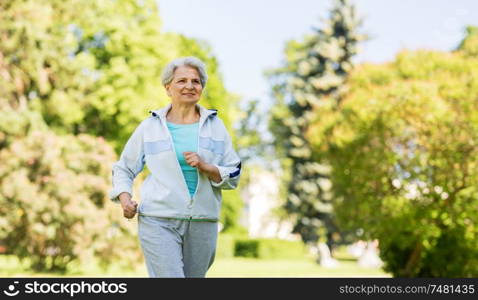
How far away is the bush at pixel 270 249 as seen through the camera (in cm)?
4262

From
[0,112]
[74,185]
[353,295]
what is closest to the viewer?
[353,295]

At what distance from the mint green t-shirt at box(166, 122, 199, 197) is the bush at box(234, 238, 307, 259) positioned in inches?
1495

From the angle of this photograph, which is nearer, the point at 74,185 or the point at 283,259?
the point at 74,185

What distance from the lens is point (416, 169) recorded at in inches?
687

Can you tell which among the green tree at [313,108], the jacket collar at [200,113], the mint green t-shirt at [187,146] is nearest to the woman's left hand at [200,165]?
the mint green t-shirt at [187,146]

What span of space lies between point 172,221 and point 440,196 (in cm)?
Answer: 1300

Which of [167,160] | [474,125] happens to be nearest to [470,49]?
[474,125]

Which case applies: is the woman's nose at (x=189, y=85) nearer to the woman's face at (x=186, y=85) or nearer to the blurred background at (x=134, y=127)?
the woman's face at (x=186, y=85)

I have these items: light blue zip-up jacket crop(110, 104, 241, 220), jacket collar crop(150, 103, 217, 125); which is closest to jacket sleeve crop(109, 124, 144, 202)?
light blue zip-up jacket crop(110, 104, 241, 220)

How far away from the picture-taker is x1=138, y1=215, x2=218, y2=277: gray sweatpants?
15.8 ft

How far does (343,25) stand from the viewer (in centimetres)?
4075

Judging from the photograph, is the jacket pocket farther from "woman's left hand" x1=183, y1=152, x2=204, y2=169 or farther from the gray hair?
the gray hair

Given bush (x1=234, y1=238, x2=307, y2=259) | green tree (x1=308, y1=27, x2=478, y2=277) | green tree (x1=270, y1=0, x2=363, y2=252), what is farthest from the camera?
bush (x1=234, y1=238, x2=307, y2=259)

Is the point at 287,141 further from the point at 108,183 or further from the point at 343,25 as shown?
the point at 108,183
